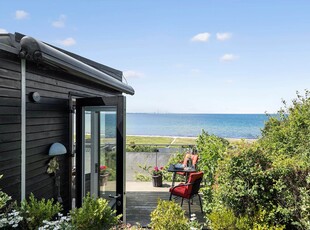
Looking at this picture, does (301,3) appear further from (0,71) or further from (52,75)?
(0,71)

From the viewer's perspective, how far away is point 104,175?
4223mm

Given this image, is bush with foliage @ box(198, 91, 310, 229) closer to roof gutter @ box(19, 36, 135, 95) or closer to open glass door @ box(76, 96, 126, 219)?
open glass door @ box(76, 96, 126, 219)

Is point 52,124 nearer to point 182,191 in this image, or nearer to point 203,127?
point 182,191

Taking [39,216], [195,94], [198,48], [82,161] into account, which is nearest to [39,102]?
[82,161]

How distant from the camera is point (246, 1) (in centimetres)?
839

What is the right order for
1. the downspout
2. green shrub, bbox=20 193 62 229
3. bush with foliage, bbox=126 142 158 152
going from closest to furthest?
green shrub, bbox=20 193 62 229, the downspout, bush with foliage, bbox=126 142 158 152

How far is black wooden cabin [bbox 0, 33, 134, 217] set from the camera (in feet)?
10.4

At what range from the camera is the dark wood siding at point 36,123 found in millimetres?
3213

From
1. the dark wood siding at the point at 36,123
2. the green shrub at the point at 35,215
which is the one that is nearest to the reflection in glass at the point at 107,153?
the dark wood siding at the point at 36,123

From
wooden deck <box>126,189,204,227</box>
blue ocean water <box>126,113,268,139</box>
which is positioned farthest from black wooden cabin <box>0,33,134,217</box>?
blue ocean water <box>126,113,268,139</box>

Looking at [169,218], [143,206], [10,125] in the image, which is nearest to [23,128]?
[10,125]

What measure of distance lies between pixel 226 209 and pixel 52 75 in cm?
285

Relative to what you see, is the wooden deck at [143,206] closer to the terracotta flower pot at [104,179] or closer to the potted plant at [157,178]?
the potted plant at [157,178]

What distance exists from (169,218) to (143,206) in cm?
322
